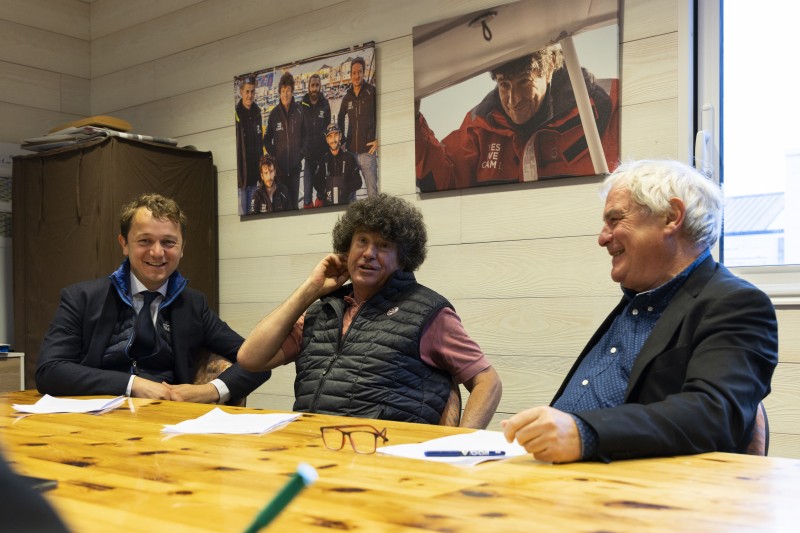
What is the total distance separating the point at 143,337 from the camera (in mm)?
2760

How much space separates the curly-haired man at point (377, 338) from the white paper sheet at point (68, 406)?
486mm

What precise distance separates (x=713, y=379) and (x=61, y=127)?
3602mm

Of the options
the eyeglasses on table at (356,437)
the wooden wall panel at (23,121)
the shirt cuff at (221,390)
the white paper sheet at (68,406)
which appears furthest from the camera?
the wooden wall panel at (23,121)

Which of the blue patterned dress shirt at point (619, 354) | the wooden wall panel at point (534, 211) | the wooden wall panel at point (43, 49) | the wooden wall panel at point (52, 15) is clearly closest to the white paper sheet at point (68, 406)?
the blue patterned dress shirt at point (619, 354)

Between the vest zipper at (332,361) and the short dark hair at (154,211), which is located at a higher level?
the short dark hair at (154,211)

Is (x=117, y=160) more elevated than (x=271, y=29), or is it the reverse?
(x=271, y=29)

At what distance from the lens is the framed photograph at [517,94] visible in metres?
2.97

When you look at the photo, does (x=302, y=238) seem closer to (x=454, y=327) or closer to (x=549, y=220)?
(x=549, y=220)

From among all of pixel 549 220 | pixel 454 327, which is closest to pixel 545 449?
pixel 454 327

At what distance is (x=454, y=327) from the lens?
2354 millimetres

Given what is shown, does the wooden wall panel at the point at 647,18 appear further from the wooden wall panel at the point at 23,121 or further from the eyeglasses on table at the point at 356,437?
the wooden wall panel at the point at 23,121

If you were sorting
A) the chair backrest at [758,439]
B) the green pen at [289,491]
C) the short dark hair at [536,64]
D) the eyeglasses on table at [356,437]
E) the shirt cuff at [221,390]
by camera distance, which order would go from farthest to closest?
the short dark hair at [536,64]
the shirt cuff at [221,390]
the chair backrest at [758,439]
the eyeglasses on table at [356,437]
the green pen at [289,491]

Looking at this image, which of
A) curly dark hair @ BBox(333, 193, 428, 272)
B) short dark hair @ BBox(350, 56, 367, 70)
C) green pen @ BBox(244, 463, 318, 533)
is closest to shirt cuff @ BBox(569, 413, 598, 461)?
green pen @ BBox(244, 463, 318, 533)

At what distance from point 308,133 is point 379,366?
1799 mm
